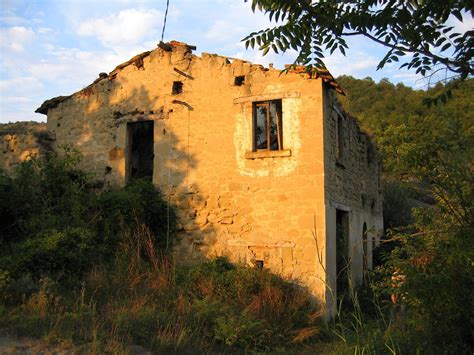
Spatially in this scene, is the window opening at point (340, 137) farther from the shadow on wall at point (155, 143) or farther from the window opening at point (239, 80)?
the shadow on wall at point (155, 143)

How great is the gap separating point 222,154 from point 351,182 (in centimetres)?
376

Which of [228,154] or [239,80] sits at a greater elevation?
[239,80]

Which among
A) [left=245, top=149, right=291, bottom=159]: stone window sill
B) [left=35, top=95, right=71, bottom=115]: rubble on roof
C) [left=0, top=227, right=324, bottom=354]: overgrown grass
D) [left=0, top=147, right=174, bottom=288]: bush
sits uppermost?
[left=35, top=95, right=71, bottom=115]: rubble on roof

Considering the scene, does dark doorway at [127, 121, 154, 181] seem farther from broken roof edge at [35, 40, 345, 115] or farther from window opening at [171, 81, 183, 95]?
window opening at [171, 81, 183, 95]

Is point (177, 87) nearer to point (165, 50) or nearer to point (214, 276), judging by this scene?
point (165, 50)

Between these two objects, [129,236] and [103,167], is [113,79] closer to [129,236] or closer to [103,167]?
[103,167]

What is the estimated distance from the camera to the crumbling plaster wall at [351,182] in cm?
1048

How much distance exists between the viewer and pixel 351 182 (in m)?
12.6

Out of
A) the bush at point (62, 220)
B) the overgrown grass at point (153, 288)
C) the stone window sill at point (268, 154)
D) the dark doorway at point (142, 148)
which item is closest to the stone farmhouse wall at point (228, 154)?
the stone window sill at point (268, 154)

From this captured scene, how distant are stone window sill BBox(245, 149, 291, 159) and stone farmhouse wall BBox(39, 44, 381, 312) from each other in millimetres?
22

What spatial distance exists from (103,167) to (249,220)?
429 cm

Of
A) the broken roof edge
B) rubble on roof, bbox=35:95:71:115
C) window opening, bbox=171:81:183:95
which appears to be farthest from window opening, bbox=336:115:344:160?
rubble on roof, bbox=35:95:71:115

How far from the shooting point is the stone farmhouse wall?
402 inches

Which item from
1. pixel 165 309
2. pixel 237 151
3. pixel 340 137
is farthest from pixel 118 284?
pixel 340 137
